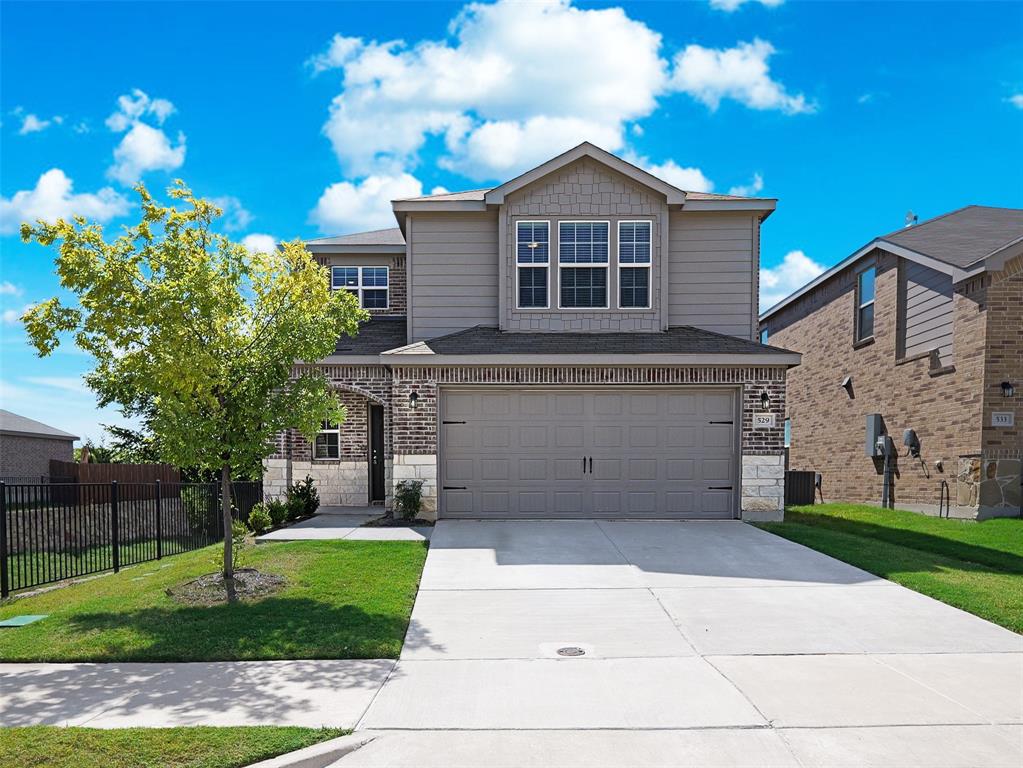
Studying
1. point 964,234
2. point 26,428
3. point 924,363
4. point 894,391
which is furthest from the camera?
point 26,428

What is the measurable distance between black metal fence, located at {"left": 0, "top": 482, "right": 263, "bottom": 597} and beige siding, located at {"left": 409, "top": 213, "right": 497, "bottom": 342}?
5479 mm

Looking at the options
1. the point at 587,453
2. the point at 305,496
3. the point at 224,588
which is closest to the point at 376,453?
the point at 305,496

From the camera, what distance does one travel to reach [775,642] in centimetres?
637

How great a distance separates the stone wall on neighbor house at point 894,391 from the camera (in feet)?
44.6

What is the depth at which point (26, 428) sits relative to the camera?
2748 centimetres

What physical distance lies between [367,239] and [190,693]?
14156 mm

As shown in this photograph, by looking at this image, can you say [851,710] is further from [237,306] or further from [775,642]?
[237,306]

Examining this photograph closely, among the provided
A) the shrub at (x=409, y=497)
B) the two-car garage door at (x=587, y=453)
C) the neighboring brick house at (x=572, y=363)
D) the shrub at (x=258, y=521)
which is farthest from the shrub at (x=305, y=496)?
the two-car garage door at (x=587, y=453)

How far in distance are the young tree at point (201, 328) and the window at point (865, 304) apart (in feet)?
50.1

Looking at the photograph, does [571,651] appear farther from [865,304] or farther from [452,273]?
[865,304]

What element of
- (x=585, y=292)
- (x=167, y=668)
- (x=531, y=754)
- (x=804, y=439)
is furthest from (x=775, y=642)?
(x=804, y=439)

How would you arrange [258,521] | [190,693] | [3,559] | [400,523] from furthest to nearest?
[400,523], [258,521], [3,559], [190,693]

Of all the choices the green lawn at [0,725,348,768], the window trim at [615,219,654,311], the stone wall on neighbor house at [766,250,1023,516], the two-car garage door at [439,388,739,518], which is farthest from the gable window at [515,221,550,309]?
the green lawn at [0,725,348,768]

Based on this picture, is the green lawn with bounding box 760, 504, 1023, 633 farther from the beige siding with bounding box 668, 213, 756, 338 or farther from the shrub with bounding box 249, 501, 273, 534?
the shrub with bounding box 249, 501, 273, 534
